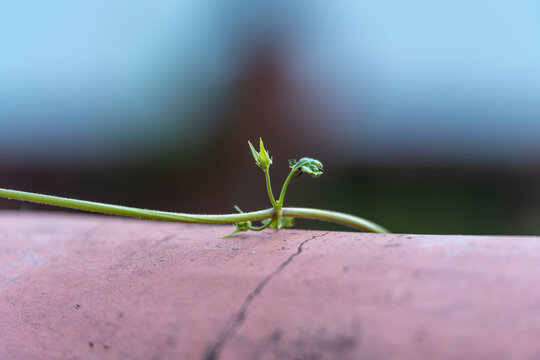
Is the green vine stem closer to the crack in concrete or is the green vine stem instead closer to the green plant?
the green plant

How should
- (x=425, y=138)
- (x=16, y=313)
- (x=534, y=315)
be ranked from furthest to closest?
(x=425, y=138)
(x=16, y=313)
(x=534, y=315)

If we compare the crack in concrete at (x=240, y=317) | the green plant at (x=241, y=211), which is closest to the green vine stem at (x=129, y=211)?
the green plant at (x=241, y=211)

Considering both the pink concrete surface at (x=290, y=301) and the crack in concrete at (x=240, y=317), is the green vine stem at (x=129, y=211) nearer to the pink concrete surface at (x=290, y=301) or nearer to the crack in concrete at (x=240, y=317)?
the pink concrete surface at (x=290, y=301)

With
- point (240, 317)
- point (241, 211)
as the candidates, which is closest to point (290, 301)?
point (240, 317)

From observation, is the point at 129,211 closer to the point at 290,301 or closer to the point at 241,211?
the point at 241,211

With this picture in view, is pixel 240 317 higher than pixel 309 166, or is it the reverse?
pixel 309 166

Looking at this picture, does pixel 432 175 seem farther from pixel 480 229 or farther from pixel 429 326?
pixel 429 326

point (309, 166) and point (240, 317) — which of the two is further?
point (309, 166)

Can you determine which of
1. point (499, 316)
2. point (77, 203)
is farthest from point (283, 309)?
point (77, 203)
